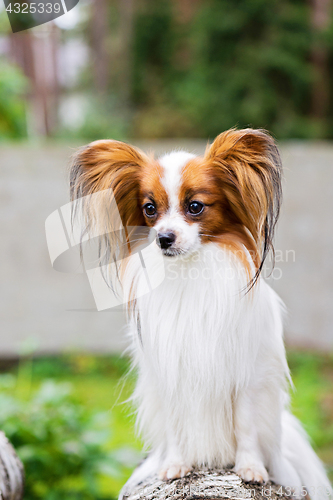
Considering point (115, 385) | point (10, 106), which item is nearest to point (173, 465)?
point (115, 385)

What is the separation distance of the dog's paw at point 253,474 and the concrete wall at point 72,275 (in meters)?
3.10

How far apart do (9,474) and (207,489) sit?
0.89m

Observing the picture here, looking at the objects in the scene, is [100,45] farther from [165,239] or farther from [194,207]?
[165,239]

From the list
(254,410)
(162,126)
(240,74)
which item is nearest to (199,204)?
(254,410)

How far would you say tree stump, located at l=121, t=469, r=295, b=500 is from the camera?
1.71 m

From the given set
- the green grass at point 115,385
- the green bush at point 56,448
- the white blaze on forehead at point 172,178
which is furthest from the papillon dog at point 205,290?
the green grass at point 115,385

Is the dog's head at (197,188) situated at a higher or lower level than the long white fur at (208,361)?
higher

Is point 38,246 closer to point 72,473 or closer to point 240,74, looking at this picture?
point 72,473

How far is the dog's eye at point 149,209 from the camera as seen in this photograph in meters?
1.74

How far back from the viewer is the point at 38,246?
4.96 m

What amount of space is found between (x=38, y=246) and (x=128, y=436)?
7.26ft

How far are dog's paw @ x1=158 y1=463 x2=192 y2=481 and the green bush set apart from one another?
0.86 meters

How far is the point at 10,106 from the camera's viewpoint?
545 centimetres

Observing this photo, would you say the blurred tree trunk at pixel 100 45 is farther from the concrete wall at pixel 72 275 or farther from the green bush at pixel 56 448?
the green bush at pixel 56 448
